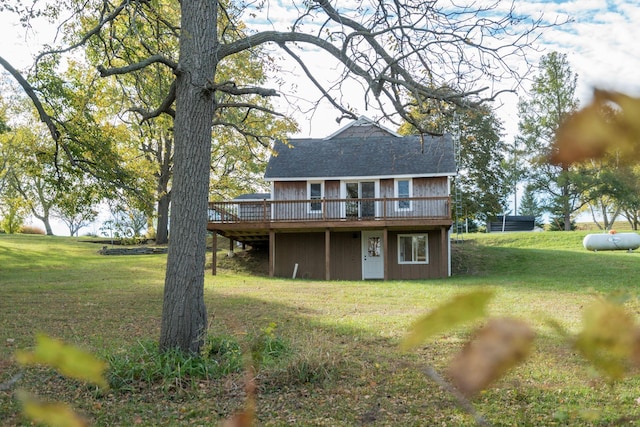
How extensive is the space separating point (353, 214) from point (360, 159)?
100 inches

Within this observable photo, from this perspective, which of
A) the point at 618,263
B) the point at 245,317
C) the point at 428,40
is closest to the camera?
the point at 428,40

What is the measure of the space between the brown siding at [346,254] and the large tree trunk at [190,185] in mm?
15438

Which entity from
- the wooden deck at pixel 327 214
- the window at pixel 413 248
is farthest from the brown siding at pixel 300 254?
the window at pixel 413 248

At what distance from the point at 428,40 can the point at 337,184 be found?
49.7 ft

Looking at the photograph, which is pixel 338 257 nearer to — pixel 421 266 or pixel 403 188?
pixel 421 266

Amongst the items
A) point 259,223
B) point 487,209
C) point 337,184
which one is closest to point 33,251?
point 259,223

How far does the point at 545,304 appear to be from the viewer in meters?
11.8

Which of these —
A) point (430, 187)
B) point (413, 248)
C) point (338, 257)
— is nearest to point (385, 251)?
point (413, 248)

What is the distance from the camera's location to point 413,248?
21547mm

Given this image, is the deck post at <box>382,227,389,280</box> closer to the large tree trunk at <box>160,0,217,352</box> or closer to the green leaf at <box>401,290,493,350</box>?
the large tree trunk at <box>160,0,217,352</box>

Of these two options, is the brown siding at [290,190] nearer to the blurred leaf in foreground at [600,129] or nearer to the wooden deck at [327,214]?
the wooden deck at [327,214]

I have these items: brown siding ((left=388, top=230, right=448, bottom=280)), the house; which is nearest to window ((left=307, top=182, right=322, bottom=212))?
the house

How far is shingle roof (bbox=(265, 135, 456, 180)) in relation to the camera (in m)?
21.2

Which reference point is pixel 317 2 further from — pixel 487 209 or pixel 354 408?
pixel 487 209
